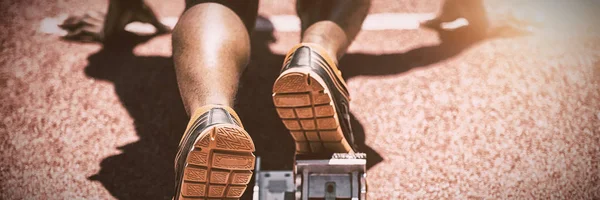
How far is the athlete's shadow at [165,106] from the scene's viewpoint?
166cm

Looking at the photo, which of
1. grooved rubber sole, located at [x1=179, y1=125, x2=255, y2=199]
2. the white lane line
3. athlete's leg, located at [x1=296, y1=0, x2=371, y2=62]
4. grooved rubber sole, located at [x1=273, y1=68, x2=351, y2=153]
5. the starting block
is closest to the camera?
grooved rubber sole, located at [x1=179, y1=125, x2=255, y2=199]

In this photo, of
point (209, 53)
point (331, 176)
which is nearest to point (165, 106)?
point (209, 53)

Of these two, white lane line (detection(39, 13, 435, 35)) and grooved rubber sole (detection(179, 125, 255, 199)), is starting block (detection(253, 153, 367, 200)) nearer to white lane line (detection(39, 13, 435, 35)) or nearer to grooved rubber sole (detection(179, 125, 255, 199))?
grooved rubber sole (detection(179, 125, 255, 199))

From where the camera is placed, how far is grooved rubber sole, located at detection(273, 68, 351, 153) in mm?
1299

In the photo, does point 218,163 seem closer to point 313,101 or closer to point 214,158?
point 214,158

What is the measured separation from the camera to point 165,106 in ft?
6.25

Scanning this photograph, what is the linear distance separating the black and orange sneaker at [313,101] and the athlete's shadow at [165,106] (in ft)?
0.59

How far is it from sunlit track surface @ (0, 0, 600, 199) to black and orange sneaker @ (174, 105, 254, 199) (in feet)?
1.20

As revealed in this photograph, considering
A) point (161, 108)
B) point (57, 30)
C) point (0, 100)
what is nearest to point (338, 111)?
point (161, 108)

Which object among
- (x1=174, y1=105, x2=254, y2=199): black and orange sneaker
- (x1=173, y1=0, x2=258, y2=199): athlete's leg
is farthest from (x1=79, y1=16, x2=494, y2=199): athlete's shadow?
(x1=174, y1=105, x2=254, y2=199): black and orange sneaker

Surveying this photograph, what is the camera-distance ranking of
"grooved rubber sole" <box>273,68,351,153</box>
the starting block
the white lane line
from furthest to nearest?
the white lane line, the starting block, "grooved rubber sole" <box>273,68,351,153</box>

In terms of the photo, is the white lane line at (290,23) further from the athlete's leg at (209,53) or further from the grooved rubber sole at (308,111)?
the grooved rubber sole at (308,111)

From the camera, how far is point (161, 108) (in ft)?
6.23

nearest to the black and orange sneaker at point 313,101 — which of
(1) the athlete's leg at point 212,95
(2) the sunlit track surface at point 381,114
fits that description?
(1) the athlete's leg at point 212,95
